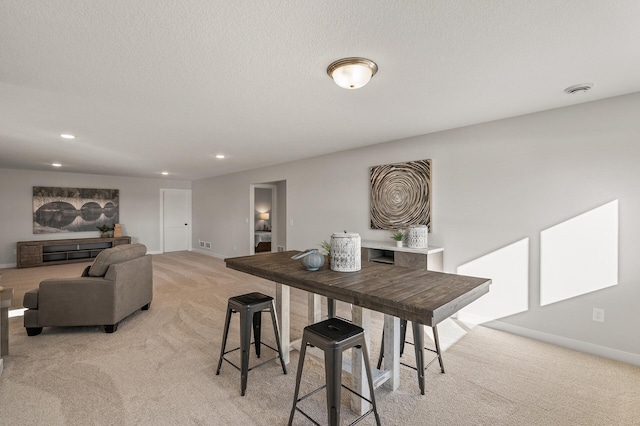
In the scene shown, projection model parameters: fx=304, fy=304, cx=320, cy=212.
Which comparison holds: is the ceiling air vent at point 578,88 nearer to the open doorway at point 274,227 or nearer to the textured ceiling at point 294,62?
the textured ceiling at point 294,62

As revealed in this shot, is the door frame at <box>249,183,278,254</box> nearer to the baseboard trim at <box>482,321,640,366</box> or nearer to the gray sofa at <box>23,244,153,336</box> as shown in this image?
the gray sofa at <box>23,244,153,336</box>

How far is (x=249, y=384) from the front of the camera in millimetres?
2252

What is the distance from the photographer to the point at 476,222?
3.50 m

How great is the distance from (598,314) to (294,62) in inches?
133

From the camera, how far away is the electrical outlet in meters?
2.72

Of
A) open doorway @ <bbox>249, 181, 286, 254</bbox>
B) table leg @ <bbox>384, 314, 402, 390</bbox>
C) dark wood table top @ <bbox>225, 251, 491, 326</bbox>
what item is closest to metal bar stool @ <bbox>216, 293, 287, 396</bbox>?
dark wood table top @ <bbox>225, 251, 491, 326</bbox>

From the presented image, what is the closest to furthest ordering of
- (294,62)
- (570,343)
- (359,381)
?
(359,381) → (294,62) → (570,343)

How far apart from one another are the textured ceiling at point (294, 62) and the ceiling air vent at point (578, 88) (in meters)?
0.07

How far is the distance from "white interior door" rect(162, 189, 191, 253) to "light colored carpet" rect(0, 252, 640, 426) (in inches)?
230

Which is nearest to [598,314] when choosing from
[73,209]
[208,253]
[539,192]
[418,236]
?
[539,192]

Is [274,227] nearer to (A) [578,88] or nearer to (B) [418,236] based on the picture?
(B) [418,236]

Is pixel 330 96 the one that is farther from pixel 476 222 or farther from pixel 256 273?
pixel 476 222

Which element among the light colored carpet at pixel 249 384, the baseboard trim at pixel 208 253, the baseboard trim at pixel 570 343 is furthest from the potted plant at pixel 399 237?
the baseboard trim at pixel 208 253

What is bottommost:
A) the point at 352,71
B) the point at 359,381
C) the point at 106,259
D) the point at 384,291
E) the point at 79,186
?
the point at 359,381
